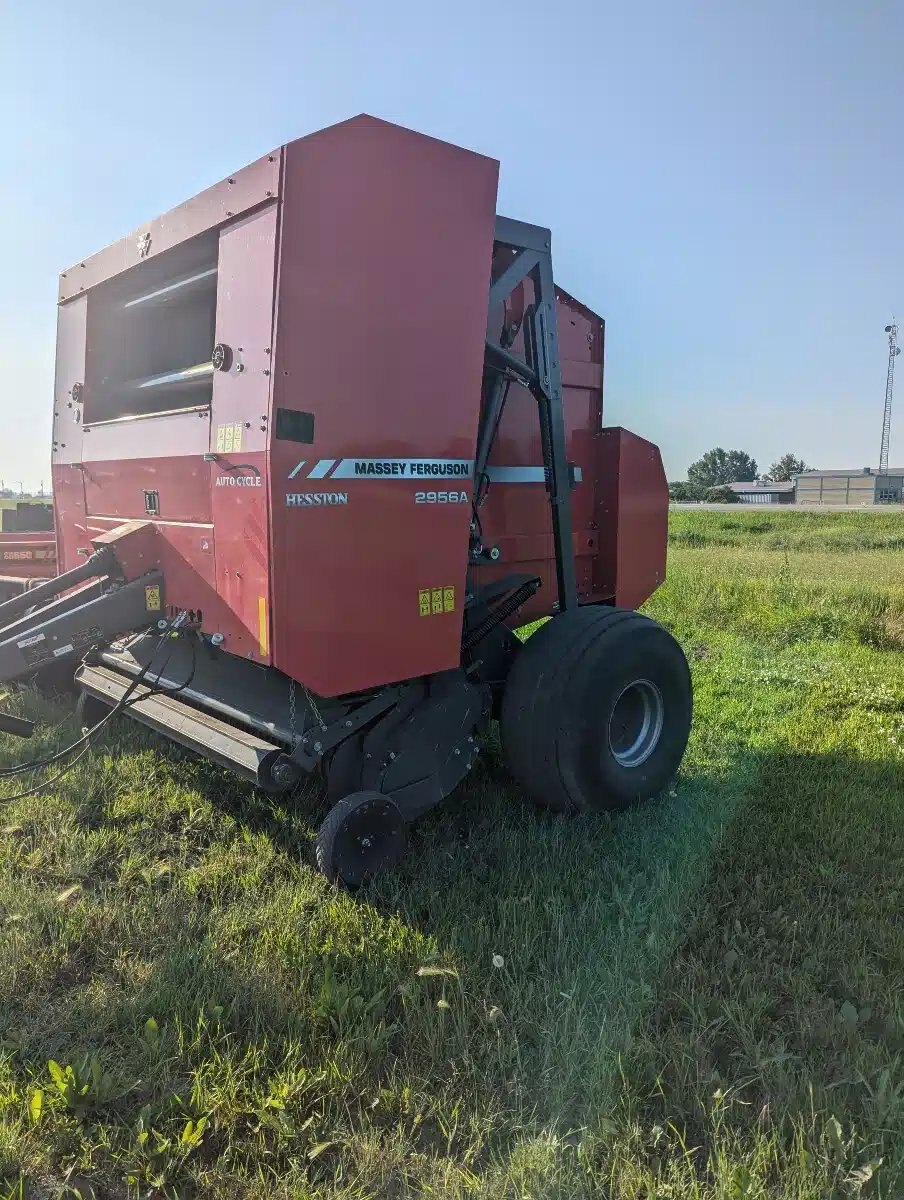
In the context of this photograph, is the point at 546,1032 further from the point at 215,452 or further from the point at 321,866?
the point at 215,452

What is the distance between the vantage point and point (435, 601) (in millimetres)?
3512

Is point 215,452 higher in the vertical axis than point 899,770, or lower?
higher

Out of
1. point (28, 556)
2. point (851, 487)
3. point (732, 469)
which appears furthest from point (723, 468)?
point (28, 556)

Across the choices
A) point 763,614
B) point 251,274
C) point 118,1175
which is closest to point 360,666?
point 251,274

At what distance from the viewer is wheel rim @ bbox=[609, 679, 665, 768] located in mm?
4320

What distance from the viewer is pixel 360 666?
10.8 ft

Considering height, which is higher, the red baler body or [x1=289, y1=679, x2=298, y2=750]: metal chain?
the red baler body

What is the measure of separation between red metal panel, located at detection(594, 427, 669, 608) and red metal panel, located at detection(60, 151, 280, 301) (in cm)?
258

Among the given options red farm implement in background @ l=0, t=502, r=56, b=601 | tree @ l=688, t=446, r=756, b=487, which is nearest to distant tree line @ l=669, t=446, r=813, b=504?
tree @ l=688, t=446, r=756, b=487

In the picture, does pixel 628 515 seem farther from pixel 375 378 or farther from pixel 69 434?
pixel 69 434

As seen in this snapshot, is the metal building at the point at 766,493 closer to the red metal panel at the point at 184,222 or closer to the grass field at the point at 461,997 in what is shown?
the red metal panel at the point at 184,222

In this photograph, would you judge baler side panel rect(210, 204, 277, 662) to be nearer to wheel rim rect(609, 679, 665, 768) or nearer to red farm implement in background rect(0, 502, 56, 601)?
wheel rim rect(609, 679, 665, 768)

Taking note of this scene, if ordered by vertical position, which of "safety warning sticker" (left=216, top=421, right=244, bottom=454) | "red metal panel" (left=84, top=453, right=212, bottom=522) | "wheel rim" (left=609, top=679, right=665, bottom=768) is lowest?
"wheel rim" (left=609, top=679, right=665, bottom=768)

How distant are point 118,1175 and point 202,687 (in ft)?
6.97
